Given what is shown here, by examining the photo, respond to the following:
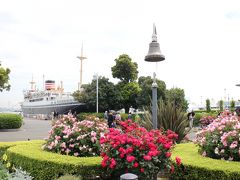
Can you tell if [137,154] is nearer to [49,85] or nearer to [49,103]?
[49,103]

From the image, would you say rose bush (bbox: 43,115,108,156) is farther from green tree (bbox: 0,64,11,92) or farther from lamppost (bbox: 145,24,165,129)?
green tree (bbox: 0,64,11,92)

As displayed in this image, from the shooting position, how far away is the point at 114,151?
19.8ft

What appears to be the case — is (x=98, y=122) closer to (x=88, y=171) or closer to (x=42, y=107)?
(x=88, y=171)

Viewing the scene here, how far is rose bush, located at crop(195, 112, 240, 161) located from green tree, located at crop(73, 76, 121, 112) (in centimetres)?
3495

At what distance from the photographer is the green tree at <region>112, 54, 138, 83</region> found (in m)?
43.8

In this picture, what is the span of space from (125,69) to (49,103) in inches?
944

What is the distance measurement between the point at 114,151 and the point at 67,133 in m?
2.53

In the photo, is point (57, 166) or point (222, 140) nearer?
point (57, 166)

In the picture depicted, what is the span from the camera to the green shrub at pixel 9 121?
25031 millimetres

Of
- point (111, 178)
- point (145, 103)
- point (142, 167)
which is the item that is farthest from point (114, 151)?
point (145, 103)

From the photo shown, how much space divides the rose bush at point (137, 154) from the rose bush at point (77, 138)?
5.64ft

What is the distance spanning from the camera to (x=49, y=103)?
62688 millimetres

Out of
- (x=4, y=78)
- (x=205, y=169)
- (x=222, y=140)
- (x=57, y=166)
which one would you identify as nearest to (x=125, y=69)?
(x=4, y=78)

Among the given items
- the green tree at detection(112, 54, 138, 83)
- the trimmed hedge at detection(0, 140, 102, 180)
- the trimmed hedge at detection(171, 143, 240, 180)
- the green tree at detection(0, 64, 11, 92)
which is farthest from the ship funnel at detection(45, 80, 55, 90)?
the trimmed hedge at detection(171, 143, 240, 180)
